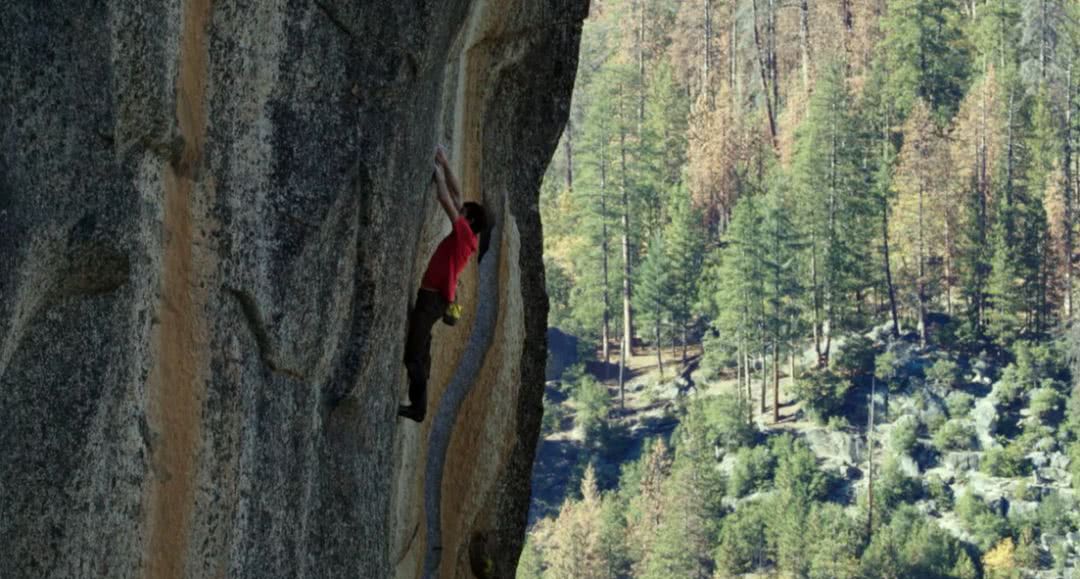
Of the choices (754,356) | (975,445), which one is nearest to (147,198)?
(975,445)

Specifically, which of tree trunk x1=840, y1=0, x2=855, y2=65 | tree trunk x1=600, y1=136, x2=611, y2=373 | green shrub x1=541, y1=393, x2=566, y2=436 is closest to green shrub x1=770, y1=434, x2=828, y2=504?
green shrub x1=541, y1=393, x2=566, y2=436

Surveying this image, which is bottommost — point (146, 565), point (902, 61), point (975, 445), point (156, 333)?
point (146, 565)

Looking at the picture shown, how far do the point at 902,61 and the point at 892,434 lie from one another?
825 inches

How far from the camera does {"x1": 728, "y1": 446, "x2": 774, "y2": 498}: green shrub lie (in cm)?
5684

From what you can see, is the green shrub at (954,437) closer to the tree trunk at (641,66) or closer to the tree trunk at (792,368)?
the tree trunk at (792,368)

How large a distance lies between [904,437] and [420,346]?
50365 millimetres

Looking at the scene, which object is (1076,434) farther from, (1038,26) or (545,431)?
(1038,26)

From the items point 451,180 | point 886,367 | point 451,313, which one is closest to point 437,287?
point 451,313

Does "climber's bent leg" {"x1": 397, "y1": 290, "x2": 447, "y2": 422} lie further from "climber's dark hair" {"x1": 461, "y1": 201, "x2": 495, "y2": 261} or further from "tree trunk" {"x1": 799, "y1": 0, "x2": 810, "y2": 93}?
"tree trunk" {"x1": 799, "y1": 0, "x2": 810, "y2": 93}

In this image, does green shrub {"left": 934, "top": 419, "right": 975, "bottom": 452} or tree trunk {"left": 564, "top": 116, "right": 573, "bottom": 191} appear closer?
green shrub {"left": 934, "top": 419, "right": 975, "bottom": 452}

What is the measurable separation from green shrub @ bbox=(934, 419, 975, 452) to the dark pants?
5012cm

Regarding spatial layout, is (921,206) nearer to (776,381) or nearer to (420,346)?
(776,381)

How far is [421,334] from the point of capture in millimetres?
7711

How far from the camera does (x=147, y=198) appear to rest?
5672 mm
